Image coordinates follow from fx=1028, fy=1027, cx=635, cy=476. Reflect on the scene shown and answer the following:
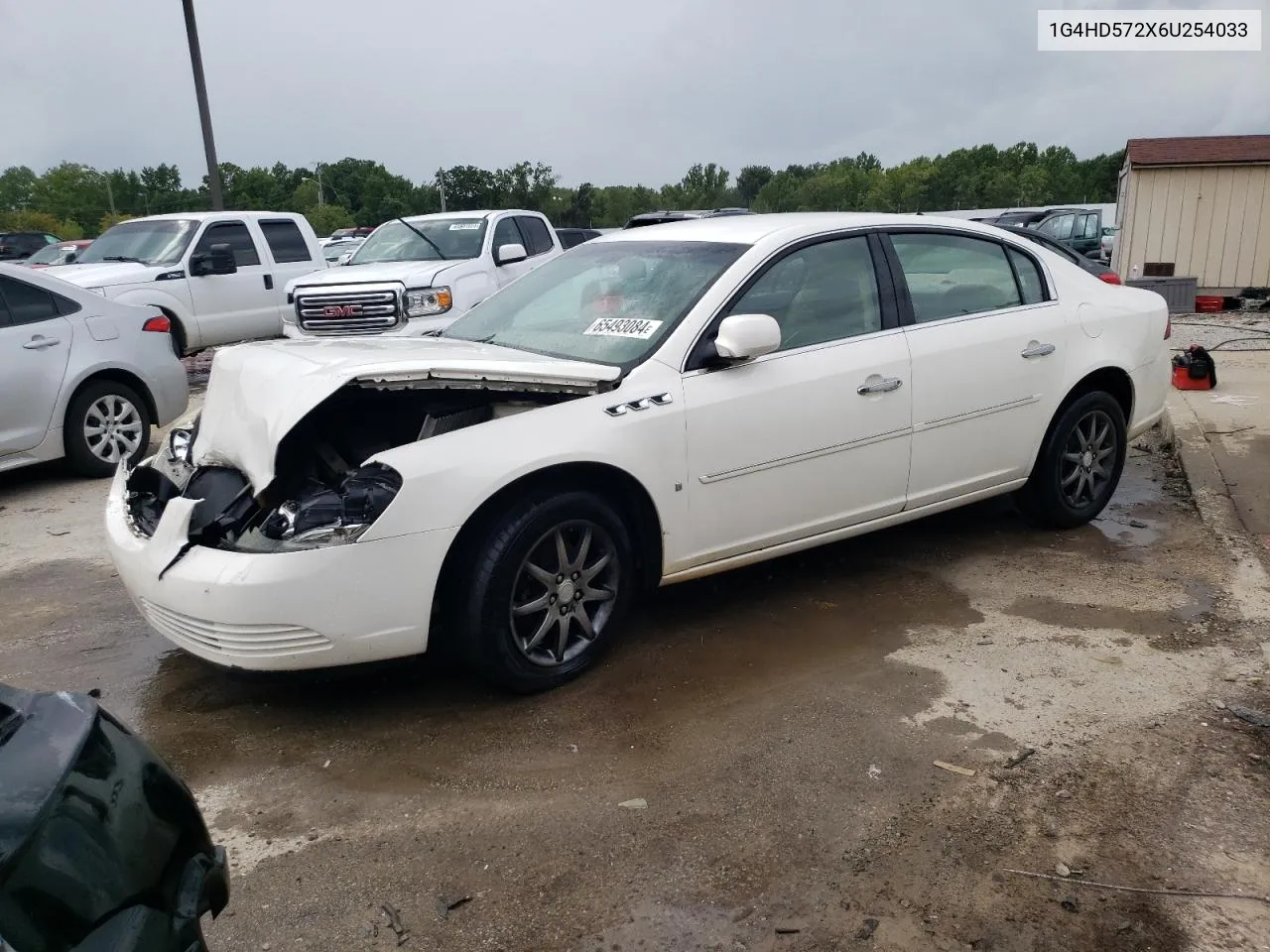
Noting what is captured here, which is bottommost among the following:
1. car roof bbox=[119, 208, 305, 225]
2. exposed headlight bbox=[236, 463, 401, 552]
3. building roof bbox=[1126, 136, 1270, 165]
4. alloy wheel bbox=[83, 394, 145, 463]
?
alloy wheel bbox=[83, 394, 145, 463]

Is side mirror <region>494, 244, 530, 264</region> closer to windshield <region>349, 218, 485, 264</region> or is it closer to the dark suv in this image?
windshield <region>349, 218, 485, 264</region>

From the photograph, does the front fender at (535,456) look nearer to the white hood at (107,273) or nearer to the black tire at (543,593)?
the black tire at (543,593)

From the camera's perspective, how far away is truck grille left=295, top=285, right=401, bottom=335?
10023 millimetres

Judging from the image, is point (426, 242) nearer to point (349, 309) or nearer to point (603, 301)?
point (349, 309)

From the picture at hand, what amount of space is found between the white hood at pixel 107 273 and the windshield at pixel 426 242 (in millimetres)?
2224

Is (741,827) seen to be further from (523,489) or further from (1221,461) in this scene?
(1221,461)

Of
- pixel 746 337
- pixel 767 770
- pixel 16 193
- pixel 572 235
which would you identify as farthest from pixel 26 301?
pixel 16 193

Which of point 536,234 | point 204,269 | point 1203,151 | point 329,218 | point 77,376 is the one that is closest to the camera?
point 77,376

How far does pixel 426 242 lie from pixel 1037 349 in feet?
26.5

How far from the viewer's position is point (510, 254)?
36.1 ft

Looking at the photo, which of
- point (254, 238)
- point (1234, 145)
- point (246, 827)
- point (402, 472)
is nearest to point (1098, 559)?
point (402, 472)

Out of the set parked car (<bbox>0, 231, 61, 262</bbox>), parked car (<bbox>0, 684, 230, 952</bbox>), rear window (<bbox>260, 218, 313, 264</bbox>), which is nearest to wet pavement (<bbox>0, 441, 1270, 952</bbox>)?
parked car (<bbox>0, 684, 230, 952</bbox>)

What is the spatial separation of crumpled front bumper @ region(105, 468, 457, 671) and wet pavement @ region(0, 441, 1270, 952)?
9.2 inches

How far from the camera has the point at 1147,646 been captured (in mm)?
4164
